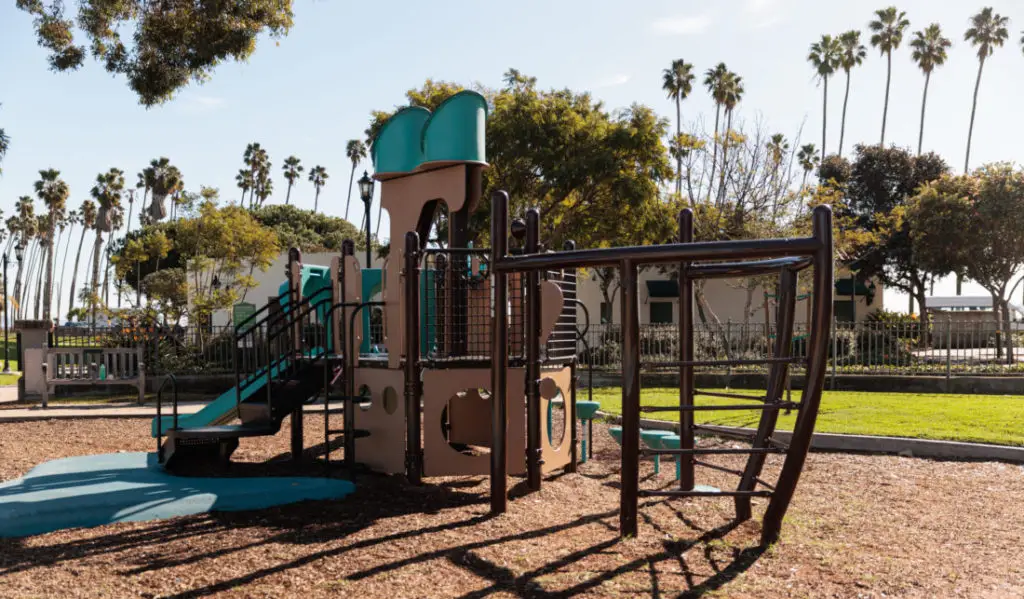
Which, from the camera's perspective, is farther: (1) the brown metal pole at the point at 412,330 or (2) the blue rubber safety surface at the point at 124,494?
(1) the brown metal pole at the point at 412,330

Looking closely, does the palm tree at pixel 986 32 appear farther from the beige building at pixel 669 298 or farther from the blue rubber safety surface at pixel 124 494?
the blue rubber safety surface at pixel 124 494

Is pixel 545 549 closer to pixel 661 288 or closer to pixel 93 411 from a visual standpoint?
pixel 93 411

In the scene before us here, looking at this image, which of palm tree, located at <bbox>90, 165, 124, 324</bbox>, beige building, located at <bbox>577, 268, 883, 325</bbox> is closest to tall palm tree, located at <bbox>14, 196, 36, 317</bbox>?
palm tree, located at <bbox>90, 165, 124, 324</bbox>

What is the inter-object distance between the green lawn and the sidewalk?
636 centimetres

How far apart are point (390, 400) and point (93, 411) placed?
9.01 metres

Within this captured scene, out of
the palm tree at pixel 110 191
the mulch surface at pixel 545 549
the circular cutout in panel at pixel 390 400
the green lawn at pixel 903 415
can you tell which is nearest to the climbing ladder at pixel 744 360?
the mulch surface at pixel 545 549

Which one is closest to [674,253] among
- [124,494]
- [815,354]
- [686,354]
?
[815,354]

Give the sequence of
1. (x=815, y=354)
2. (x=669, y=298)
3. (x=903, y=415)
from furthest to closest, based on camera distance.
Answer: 1. (x=669, y=298)
2. (x=903, y=415)
3. (x=815, y=354)

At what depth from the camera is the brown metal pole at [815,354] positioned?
5.46 meters

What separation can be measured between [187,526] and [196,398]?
12708 millimetres

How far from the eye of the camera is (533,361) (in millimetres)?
7742

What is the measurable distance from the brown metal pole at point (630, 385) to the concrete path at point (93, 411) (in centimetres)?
921

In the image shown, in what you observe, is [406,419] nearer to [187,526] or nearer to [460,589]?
[187,526]

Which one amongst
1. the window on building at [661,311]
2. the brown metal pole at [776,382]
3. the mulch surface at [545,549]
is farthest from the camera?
the window on building at [661,311]
